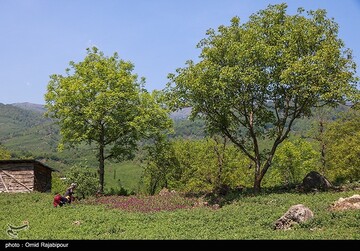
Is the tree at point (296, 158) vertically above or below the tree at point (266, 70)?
below

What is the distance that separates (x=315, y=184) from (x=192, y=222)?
15518mm

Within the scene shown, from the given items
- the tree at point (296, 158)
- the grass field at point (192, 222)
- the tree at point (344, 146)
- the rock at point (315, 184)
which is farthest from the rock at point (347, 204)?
the tree at point (296, 158)

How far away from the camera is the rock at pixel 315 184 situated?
3170 centimetres

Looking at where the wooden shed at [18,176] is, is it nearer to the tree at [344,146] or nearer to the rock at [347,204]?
the rock at [347,204]

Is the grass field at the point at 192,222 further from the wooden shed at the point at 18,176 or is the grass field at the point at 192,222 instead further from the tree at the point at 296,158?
the tree at the point at 296,158

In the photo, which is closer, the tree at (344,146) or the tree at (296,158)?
the tree at (344,146)

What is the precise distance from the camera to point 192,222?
70.3 feet

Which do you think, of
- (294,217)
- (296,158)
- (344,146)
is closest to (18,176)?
(294,217)

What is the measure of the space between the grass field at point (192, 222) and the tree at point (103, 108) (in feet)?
43.0

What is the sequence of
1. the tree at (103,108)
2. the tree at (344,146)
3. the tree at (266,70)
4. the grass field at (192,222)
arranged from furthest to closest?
the tree at (344,146) < the tree at (103,108) < the tree at (266,70) < the grass field at (192,222)

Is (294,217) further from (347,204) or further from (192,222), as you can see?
(192,222)

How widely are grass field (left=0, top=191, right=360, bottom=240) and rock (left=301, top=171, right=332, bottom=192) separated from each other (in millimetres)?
4422

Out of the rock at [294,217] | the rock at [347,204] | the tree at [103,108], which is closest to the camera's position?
the rock at [294,217]
